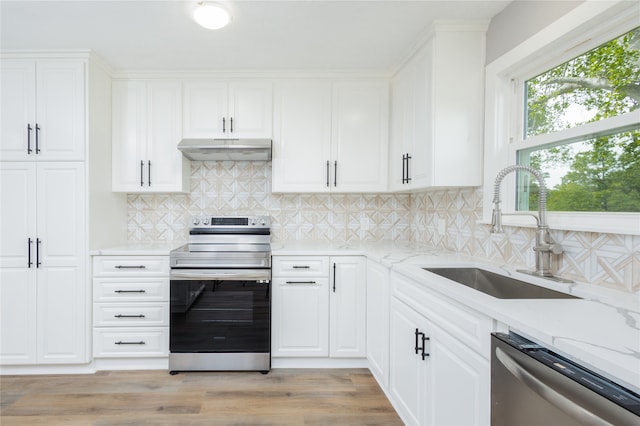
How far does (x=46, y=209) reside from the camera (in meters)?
2.28

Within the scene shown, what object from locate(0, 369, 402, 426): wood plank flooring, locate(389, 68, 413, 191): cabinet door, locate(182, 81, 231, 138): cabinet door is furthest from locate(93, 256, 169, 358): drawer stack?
locate(389, 68, 413, 191): cabinet door

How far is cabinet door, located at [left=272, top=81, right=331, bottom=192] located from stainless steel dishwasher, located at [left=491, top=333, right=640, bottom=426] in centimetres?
195

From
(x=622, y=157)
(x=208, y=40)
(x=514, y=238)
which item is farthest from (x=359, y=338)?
(x=208, y=40)

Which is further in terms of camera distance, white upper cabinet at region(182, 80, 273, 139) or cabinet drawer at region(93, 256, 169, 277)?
white upper cabinet at region(182, 80, 273, 139)

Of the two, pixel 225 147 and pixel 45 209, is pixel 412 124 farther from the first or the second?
pixel 45 209

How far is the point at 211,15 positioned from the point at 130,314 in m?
2.12

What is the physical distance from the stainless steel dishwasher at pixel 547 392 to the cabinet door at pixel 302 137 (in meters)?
1.95

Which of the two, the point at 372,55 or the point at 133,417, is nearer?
the point at 133,417

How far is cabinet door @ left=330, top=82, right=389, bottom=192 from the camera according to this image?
8.78ft

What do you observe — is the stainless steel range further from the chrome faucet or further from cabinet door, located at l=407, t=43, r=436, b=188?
the chrome faucet

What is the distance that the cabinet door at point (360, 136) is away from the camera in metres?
2.68

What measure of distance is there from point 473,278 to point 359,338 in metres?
1.01

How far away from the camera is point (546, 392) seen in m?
0.78

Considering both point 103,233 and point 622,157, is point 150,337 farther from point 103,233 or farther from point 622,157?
point 622,157
